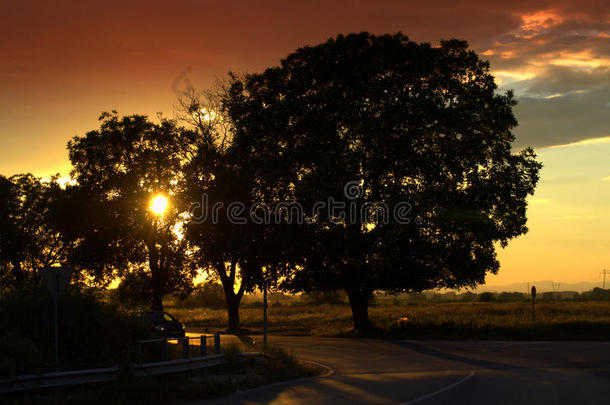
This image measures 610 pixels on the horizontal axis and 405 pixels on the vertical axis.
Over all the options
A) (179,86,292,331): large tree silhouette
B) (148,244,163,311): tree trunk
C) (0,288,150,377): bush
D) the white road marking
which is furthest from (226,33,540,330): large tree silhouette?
(0,288,150,377): bush

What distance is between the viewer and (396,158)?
37500mm

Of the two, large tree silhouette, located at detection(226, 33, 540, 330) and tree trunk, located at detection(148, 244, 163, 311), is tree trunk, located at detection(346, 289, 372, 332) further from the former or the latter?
tree trunk, located at detection(148, 244, 163, 311)

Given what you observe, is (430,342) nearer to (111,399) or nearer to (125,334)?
(125,334)

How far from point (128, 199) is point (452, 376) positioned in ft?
115

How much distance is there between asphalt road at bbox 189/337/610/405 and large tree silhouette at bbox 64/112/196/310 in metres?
21.5

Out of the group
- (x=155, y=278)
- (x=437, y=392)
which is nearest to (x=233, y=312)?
(x=155, y=278)

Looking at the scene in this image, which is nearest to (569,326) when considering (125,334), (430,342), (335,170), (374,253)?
(430,342)

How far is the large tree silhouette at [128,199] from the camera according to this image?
49.6 metres

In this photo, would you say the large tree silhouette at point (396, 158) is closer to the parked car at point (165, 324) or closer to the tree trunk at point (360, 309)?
the tree trunk at point (360, 309)

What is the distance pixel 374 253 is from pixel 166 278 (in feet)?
65.2

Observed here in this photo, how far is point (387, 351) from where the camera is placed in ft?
96.3

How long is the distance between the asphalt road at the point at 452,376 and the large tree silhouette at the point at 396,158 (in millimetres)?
6758

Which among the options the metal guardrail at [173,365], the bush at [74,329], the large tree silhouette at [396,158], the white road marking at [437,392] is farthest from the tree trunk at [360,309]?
the bush at [74,329]

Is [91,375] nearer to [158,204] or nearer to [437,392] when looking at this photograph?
[437,392]
